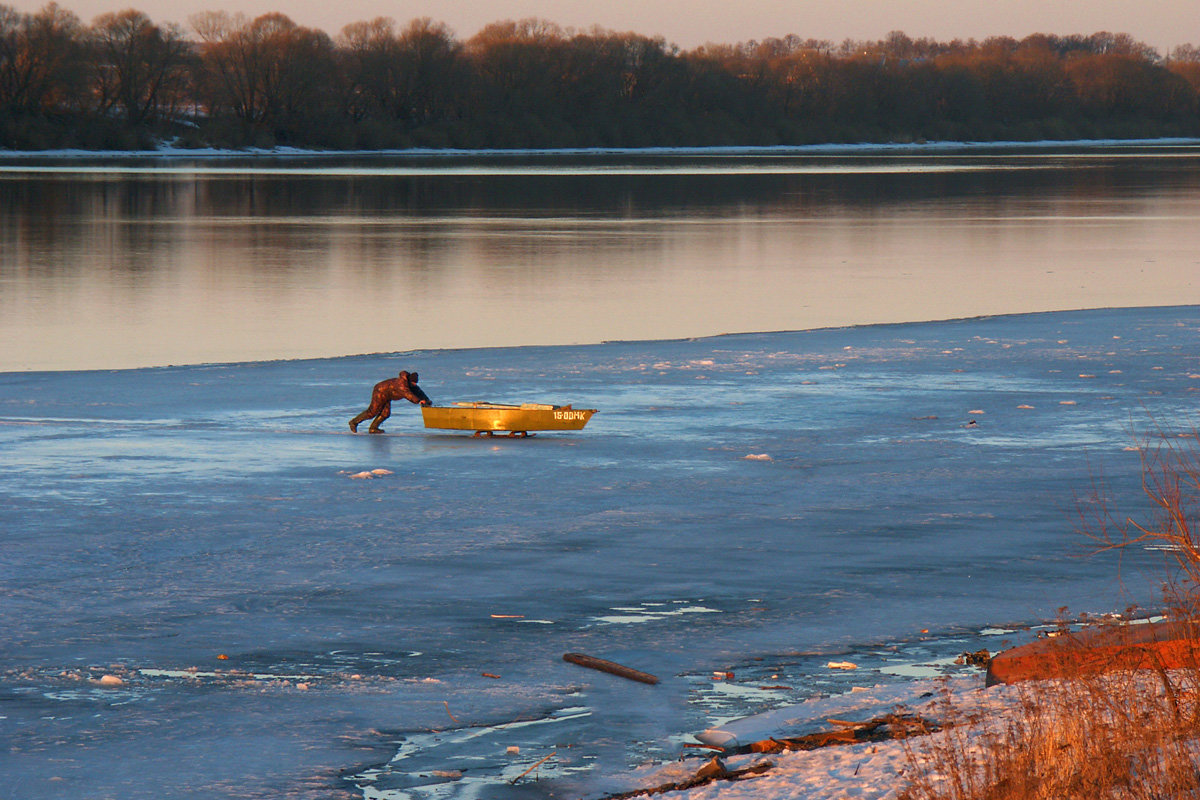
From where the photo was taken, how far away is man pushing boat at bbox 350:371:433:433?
1171 cm

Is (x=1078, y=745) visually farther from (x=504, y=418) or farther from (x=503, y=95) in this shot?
(x=503, y=95)

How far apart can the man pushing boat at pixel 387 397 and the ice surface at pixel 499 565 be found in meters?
0.24

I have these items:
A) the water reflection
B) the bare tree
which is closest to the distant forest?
the bare tree

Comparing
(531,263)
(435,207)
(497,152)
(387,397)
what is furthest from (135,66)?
(387,397)

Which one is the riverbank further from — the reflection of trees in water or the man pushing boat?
the man pushing boat

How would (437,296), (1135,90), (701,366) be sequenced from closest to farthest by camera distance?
1. (701,366)
2. (437,296)
3. (1135,90)

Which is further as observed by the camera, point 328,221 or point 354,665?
point 328,221

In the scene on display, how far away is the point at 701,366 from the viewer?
15609 mm

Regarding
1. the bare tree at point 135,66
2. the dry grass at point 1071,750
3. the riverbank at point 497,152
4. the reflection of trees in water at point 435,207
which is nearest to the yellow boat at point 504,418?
the dry grass at point 1071,750

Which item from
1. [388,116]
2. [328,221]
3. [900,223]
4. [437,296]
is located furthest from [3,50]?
[437,296]

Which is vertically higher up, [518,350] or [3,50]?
[3,50]

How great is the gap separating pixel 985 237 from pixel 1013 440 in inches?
997

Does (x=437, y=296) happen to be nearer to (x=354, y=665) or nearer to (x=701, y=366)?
(x=701, y=366)

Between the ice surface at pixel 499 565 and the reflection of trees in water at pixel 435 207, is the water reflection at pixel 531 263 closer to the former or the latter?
the reflection of trees in water at pixel 435 207
